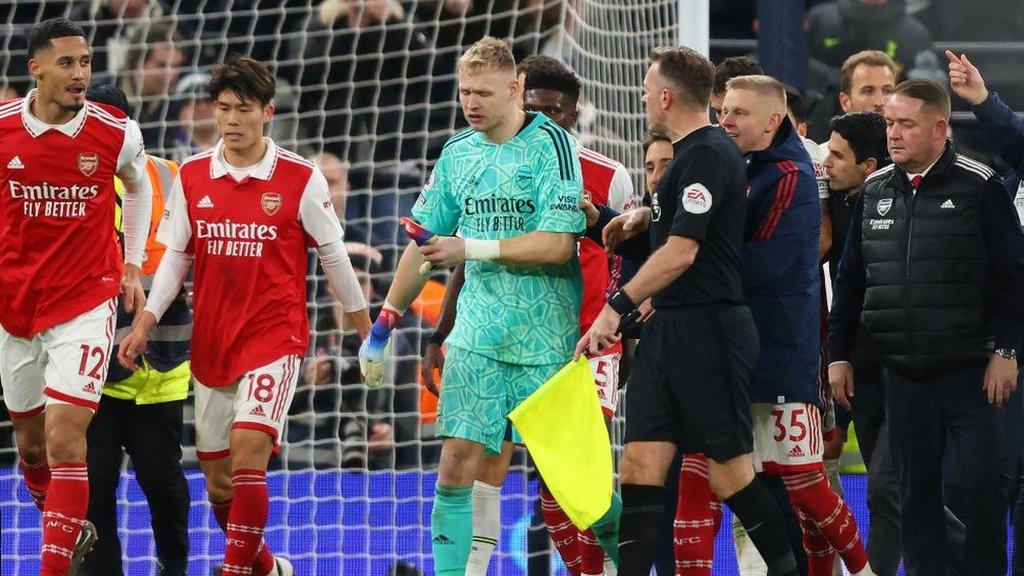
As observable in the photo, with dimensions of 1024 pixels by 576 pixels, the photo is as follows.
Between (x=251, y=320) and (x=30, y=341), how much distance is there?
858 millimetres

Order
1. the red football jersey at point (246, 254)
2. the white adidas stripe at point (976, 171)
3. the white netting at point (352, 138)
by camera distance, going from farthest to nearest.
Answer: the white netting at point (352, 138) → the red football jersey at point (246, 254) → the white adidas stripe at point (976, 171)

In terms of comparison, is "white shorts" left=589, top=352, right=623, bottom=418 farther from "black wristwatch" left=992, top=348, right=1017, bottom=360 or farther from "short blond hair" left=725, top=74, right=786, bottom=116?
"black wristwatch" left=992, top=348, right=1017, bottom=360

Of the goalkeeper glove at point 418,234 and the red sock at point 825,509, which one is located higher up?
the goalkeeper glove at point 418,234

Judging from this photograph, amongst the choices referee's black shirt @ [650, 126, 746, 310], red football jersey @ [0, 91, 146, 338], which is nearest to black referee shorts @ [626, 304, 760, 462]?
referee's black shirt @ [650, 126, 746, 310]

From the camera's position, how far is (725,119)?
5.71 m

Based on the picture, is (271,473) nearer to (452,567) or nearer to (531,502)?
(531,502)

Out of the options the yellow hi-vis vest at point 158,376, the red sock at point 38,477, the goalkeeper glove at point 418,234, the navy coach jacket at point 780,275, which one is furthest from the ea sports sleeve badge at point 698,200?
the red sock at point 38,477

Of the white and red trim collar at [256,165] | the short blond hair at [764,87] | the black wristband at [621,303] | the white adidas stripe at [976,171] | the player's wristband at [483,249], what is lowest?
the black wristband at [621,303]

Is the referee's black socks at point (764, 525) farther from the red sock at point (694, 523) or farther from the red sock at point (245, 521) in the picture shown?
the red sock at point (245, 521)

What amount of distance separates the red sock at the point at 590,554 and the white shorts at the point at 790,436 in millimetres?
717

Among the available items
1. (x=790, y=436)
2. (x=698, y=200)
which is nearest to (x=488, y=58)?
(x=698, y=200)

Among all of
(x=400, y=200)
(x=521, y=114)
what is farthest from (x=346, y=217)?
(x=521, y=114)

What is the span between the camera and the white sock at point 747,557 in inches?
238

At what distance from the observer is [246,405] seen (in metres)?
5.80
